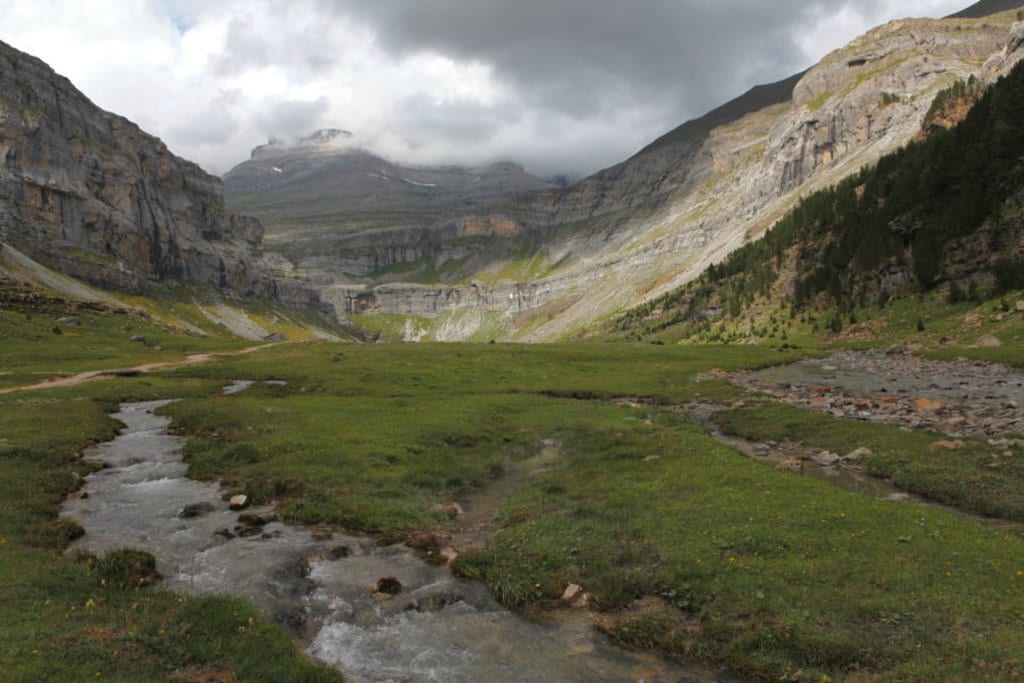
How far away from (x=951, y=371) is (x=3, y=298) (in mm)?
140087

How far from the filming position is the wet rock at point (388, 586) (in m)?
17.2

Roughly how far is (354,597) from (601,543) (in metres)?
8.21

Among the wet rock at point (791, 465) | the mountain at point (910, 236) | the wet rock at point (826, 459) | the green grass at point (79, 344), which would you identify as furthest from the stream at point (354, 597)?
the mountain at point (910, 236)

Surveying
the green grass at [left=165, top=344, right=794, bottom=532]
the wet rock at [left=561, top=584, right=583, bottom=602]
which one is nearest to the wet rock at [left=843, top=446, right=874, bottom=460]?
the green grass at [left=165, top=344, right=794, bottom=532]

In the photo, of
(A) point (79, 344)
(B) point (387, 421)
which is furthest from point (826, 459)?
(A) point (79, 344)

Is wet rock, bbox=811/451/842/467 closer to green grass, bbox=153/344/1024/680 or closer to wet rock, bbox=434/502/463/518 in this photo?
green grass, bbox=153/344/1024/680

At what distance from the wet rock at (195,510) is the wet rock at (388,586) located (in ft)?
33.1

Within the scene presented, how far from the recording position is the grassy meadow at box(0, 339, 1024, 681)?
1275 cm

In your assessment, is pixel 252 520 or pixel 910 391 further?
pixel 910 391

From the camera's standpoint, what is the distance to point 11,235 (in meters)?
163

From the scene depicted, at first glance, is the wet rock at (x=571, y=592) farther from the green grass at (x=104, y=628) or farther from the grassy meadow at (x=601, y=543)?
the green grass at (x=104, y=628)

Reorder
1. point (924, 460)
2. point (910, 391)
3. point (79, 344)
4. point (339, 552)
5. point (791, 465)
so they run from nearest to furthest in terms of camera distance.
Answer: point (339, 552) < point (924, 460) < point (791, 465) < point (910, 391) < point (79, 344)

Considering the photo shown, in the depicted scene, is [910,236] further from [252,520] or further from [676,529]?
[252,520]

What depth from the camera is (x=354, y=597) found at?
1692cm
